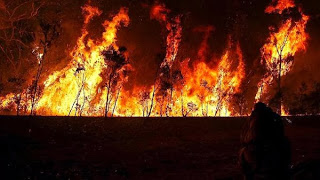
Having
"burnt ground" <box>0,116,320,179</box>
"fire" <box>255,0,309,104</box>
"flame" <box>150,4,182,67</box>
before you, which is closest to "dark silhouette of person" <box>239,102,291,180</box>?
"burnt ground" <box>0,116,320,179</box>

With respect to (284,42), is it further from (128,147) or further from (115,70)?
(128,147)

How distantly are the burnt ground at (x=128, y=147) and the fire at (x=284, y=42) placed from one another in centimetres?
2200

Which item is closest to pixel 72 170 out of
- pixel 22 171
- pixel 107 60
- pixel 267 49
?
pixel 22 171

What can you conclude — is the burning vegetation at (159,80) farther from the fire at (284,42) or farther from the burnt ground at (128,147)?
the burnt ground at (128,147)

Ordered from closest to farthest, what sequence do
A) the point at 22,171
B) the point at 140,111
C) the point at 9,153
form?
the point at 22,171, the point at 9,153, the point at 140,111

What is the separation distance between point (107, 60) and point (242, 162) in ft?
92.6

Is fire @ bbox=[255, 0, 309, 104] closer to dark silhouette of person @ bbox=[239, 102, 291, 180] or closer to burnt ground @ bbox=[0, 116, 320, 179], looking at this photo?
burnt ground @ bbox=[0, 116, 320, 179]

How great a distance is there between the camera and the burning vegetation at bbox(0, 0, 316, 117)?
110 ft

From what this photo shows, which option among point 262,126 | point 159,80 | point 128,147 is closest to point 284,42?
point 159,80

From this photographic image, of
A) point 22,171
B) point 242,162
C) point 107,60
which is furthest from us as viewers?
point 107,60

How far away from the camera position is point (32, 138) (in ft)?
35.2

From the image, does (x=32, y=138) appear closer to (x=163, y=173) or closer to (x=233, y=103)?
(x=163, y=173)

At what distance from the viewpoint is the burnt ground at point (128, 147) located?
27.9ft

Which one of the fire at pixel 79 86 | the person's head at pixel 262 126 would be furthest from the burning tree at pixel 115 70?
the person's head at pixel 262 126
